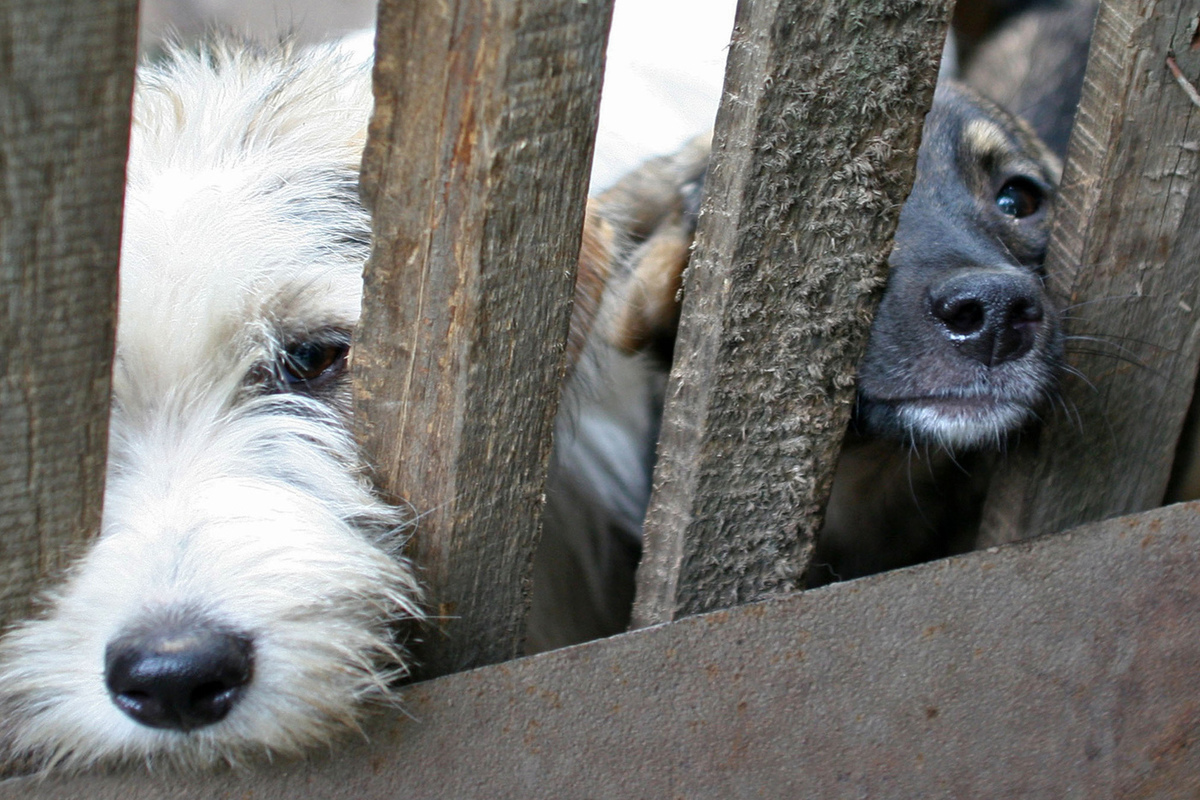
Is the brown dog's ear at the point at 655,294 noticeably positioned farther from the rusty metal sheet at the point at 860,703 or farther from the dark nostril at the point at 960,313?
the rusty metal sheet at the point at 860,703

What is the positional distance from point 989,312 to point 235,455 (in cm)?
110

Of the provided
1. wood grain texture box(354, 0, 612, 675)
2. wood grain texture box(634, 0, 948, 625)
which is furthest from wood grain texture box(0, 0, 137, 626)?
wood grain texture box(634, 0, 948, 625)

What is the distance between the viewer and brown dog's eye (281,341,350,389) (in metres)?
1.40

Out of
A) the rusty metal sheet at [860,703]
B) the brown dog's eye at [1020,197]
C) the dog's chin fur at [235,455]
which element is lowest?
the rusty metal sheet at [860,703]

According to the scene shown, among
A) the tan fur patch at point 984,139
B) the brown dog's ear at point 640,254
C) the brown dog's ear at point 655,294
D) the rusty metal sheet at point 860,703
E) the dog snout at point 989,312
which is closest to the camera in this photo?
the rusty metal sheet at point 860,703

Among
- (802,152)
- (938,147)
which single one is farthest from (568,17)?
(938,147)

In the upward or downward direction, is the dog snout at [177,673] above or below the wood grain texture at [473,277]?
below

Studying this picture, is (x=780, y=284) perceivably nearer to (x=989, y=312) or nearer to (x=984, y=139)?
(x=989, y=312)

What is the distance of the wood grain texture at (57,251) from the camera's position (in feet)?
2.64

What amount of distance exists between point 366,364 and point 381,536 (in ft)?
0.66

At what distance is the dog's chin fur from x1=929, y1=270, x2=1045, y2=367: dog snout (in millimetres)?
878

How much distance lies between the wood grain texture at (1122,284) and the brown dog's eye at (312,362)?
993mm

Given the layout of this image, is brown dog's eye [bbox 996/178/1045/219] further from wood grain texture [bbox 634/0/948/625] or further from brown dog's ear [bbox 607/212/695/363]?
wood grain texture [bbox 634/0/948/625]

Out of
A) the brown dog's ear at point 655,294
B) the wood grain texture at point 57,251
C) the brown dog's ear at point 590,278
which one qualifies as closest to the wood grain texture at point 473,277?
the wood grain texture at point 57,251
